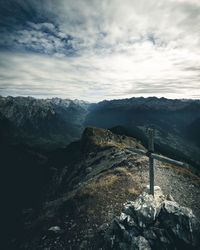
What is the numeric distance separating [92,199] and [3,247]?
18.1 m

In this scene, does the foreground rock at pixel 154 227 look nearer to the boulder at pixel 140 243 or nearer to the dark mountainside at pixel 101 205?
the boulder at pixel 140 243

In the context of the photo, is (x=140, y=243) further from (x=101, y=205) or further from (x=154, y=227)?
(x=101, y=205)

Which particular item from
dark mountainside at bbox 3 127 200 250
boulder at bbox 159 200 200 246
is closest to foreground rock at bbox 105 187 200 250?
boulder at bbox 159 200 200 246

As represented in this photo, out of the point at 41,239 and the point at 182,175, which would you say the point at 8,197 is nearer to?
the point at 41,239

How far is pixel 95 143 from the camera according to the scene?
73.8 m

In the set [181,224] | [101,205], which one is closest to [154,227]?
[181,224]

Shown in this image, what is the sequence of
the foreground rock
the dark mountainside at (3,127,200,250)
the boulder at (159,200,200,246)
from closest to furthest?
the boulder at (159,200,200,246) → the foreground rock → the dark mountainside at (3,127,200,250)

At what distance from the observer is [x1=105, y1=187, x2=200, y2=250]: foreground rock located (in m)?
18.3

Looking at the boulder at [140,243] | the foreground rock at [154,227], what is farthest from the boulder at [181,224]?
the boulder at [140,243]

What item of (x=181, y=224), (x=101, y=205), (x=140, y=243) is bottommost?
(x=101, y=205)

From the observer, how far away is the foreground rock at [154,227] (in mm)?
18312

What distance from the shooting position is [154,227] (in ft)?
63.1

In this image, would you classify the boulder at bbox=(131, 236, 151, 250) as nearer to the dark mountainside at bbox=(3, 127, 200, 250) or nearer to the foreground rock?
the foreground rock

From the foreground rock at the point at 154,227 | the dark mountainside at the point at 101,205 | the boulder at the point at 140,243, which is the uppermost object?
the foreground rock at the point at 154,227
